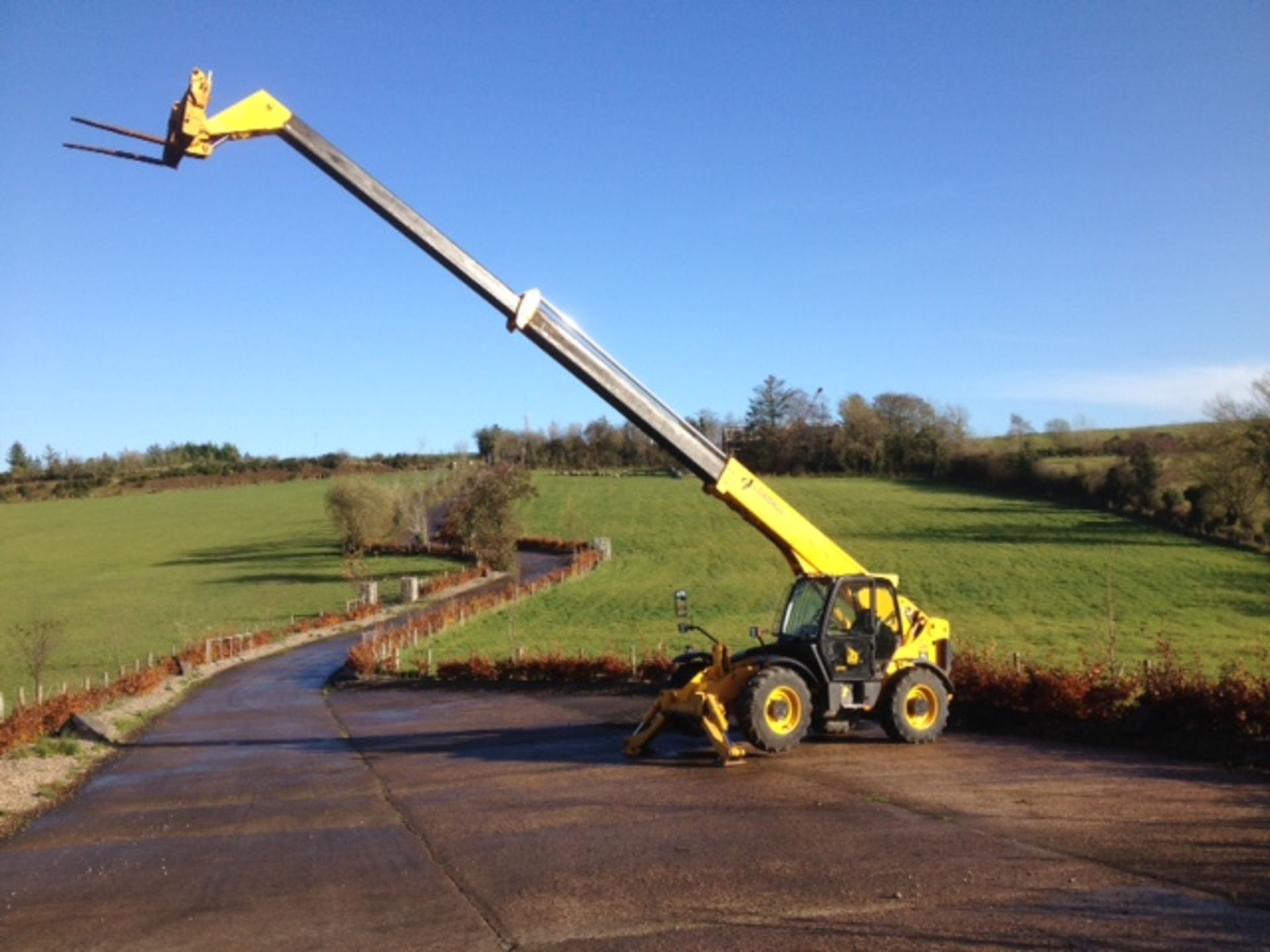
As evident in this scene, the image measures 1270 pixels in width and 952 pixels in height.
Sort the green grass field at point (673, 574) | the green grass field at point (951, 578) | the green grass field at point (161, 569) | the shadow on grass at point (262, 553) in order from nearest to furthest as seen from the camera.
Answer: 1. the green grass field at point (951, 578)
2. the green grass field at point (673, 574)
3. the green grass field at point (161, 569)
4. the shadow on grass at point (262, 553)

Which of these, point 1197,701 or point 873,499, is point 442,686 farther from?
point 873,499

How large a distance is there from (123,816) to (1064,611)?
123 feet

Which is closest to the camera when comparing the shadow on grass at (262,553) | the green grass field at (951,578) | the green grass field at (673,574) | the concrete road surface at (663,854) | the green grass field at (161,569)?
the concrete road surface at (663,854)

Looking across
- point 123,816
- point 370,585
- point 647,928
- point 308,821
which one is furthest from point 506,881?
point 370,585

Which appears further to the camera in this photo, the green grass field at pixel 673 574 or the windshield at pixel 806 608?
the green grass field at pixel 673 574

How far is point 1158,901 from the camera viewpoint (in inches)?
318

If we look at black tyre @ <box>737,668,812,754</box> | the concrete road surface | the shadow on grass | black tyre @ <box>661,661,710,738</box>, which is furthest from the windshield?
the shadow on grass

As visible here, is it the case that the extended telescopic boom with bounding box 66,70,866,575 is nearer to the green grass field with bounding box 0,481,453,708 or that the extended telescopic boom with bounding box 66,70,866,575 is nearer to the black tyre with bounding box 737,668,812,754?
the black tyre with bounding box 737,668,812,754

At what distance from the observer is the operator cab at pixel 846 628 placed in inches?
598

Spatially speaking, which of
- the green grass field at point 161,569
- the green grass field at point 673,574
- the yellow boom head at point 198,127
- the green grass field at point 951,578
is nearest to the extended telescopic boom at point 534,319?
the yellow boom head at point 198,127

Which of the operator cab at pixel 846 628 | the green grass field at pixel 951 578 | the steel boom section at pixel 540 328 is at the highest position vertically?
the steel boom section at pixel 540 328

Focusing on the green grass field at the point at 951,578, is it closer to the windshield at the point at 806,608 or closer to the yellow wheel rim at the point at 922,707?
the yellow wheel rim at the point at 922,707

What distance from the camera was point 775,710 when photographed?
14688 millimetres

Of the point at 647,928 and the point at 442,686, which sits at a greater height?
the point at 647,928
